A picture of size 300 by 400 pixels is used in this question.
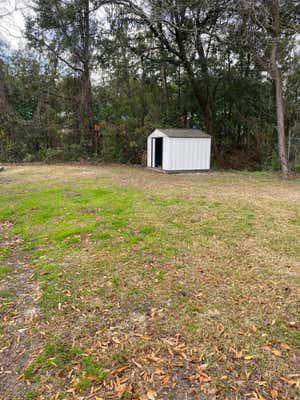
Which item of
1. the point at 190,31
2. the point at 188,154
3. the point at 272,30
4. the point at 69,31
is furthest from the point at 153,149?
the point at 69,31

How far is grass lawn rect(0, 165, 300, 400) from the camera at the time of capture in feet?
4.83

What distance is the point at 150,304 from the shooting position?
210 cm

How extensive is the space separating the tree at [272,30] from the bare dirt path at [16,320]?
794cm

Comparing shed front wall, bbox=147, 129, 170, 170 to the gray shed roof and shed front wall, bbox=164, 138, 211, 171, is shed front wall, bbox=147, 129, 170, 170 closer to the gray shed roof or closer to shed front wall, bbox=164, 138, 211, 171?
shed front wall, bbox=164, 138, 211, 171

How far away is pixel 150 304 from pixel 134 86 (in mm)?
11560

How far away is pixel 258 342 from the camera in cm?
171

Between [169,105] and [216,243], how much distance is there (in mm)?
10380

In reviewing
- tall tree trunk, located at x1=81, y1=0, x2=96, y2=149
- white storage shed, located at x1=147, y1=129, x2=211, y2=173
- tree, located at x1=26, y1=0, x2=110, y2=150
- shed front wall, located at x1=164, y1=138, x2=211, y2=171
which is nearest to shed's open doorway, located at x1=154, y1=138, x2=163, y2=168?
white storage shed, located at x1=147, y1=129, x2=211, y2=173

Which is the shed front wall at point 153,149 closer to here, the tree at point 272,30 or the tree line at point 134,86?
the tree line at point 134,86

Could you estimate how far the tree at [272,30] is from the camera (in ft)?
23.5

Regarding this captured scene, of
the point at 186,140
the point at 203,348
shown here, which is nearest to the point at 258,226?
the point at 203,348

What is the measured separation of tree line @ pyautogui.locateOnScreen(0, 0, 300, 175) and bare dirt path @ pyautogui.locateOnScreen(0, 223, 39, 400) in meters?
8.19

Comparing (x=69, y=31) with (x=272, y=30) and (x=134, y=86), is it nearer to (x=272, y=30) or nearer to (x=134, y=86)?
(x=134, y=86)

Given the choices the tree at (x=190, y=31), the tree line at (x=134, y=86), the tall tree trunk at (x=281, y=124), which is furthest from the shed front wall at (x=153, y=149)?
the tall tree trunk at (x=281, y=124)
